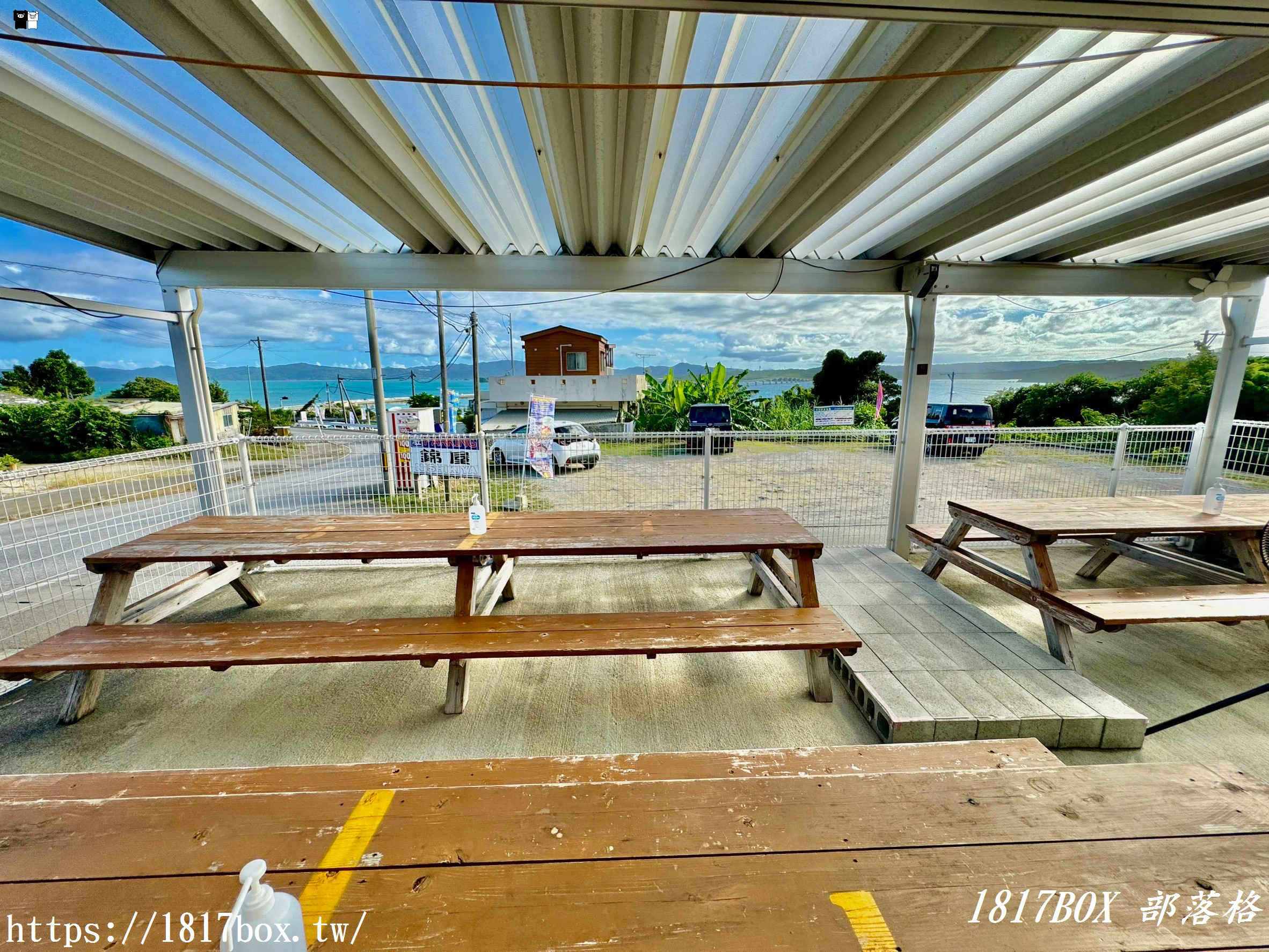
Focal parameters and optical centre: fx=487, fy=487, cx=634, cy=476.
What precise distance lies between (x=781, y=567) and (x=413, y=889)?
2761 millimetres

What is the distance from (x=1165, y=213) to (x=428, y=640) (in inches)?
202

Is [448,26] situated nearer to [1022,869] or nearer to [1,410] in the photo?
[1022,869]

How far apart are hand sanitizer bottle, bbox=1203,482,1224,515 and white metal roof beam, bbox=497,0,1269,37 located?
11.1 ft

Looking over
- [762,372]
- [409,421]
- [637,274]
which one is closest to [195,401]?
[637,274]

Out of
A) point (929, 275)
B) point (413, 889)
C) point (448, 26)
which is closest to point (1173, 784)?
point (413, 889)

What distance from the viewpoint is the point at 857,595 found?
3.44 m

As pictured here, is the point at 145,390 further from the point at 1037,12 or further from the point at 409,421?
the point at 1037,12

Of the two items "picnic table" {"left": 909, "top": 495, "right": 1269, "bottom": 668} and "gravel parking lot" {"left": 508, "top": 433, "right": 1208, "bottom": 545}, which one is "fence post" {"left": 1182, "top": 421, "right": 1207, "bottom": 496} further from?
"picnic table" {"left": 909, "top": 495, "right": 1269, "bottom": 668}

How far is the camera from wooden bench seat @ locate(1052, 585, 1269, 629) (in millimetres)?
2443

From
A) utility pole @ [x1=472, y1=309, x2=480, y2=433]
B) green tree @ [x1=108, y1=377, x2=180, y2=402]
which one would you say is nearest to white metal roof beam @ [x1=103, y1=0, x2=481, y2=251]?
utility pole @ [x1=472, y1=309, x2=480, y2=433]

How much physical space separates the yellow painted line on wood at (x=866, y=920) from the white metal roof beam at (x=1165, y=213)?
4254mm

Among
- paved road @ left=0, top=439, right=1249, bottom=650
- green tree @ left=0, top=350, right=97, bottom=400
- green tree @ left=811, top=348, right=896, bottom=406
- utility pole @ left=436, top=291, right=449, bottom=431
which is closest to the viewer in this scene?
paved road @ left=0, top=439, right=1249, bottom=650

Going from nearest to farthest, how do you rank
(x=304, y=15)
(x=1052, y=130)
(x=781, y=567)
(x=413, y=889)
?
(x=413, y=889)
(x=304, y=15)
(x=1052, y=130)
(x=781, y=567)

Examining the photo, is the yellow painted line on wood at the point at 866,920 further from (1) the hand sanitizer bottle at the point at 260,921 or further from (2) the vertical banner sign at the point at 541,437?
(2) the vertical banner sign at the point at 541,437
